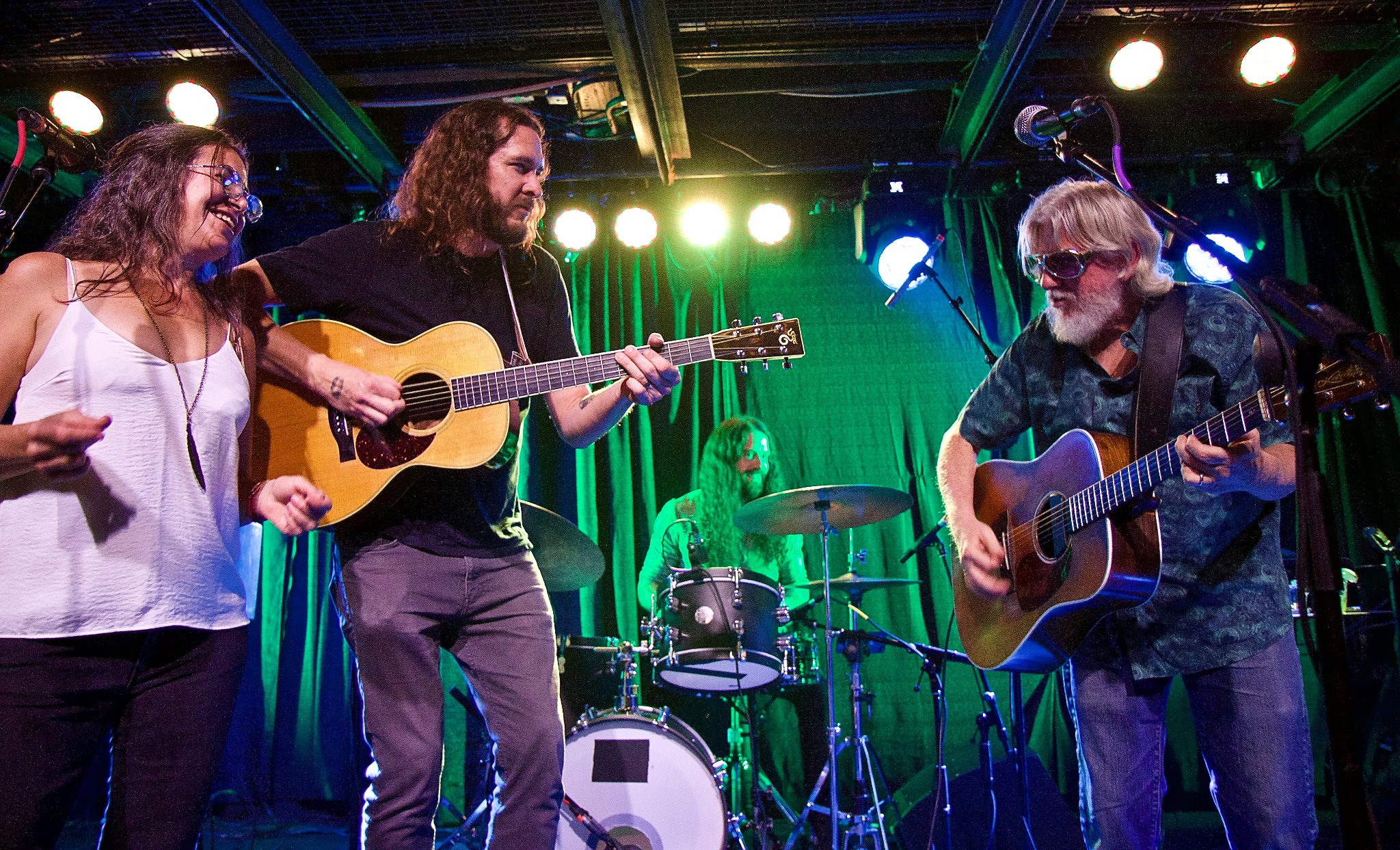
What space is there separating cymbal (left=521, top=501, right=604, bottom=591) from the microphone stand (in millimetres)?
3589

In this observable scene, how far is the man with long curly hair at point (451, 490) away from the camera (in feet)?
7.85

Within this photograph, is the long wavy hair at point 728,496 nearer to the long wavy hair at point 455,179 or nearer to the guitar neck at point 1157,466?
the long wavy hair at point 455,179

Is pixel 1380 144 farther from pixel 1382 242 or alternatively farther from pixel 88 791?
pixel 88 791

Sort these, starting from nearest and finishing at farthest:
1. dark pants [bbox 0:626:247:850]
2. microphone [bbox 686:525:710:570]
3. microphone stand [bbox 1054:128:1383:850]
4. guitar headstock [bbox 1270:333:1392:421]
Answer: microphone stand [bbox 1054:128:1383:850] → dark pants [bbox 0:626:247:850] → guitar headstock [bbox 1270:333:1392:421] → microphone [bbox 686:525:710:570]

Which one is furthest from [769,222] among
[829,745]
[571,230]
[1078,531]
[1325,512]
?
[1325,512]

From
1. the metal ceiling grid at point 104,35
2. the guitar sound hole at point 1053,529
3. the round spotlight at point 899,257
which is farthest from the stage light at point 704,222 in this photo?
the guitar sound hole at point 1053,529

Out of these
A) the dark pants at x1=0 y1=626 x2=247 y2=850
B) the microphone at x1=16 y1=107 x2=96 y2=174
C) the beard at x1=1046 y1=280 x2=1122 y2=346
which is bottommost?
the dark pants at x1=0 y1=626 x2=247 y2=850

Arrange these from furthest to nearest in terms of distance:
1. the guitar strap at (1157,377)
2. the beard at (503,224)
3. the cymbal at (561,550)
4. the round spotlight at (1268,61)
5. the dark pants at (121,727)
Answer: the round spotlight at (1268,61) < the cymbal at (561,550) < the beard at (503,224) < the guitar strap at (1157,377) < the dark pants at (121,727)

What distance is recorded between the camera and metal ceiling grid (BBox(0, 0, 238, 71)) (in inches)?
198

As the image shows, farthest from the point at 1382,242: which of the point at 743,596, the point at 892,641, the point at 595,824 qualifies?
the point at 595,824

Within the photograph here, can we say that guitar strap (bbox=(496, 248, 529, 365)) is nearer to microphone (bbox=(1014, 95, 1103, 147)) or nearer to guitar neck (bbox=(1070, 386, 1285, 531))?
microphone (bbox=(1014, 95, 1103, 147))

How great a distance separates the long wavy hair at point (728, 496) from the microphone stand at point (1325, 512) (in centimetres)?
457

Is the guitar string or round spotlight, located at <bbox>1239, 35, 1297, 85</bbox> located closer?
the guitar string

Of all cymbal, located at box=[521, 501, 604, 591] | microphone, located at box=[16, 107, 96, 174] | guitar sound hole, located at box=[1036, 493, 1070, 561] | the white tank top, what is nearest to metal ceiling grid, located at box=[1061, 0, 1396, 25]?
guitar sound hole, located at box=[1036, 493, 1070, 561]
